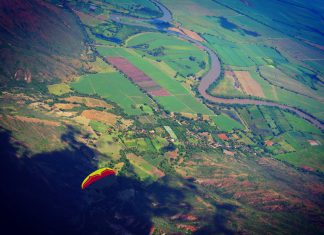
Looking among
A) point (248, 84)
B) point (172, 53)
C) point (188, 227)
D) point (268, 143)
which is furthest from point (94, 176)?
point (248, 84)

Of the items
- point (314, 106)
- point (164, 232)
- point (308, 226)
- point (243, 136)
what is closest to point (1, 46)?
point (164, 232)

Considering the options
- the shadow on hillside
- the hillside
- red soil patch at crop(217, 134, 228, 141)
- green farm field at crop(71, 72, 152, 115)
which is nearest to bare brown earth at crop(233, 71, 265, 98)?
red soil patch at crop(217, 134, 228, 141)

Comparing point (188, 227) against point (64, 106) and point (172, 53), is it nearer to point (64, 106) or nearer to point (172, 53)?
point (64, 106)

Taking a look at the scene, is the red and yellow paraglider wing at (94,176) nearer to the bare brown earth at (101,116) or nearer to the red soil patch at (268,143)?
the bare brown earth at (101,116)

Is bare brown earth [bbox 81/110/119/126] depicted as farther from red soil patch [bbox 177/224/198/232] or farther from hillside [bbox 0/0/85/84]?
red soil patch [bbox 177/224/198/232]

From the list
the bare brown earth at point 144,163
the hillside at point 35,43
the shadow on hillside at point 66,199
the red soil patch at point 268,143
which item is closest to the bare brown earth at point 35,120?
the shadow on hillside at point 66,199
